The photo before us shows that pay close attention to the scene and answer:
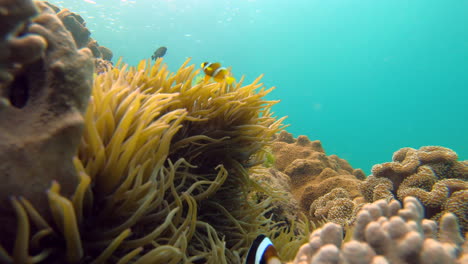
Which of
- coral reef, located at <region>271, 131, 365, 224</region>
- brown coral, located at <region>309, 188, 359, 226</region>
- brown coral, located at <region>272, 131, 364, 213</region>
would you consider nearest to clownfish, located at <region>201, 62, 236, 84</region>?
coral reef, located at <region>271, 131, 365, 224</region>

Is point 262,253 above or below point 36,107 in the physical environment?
above

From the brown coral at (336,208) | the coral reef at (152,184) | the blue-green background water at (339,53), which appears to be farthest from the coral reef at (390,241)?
the blue-green background water at (339,53)

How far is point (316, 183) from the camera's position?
4895 millimetres

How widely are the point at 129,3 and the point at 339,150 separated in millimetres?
85743

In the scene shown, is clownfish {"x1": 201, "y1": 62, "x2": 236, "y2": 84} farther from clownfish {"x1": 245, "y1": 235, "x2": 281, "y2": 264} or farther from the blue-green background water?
the blue-green background water

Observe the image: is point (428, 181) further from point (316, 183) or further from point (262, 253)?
point (262, 253)

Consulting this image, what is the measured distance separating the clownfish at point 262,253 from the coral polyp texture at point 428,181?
259cm

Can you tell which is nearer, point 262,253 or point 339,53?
point 262,253

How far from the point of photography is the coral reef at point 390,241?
0.98 metres

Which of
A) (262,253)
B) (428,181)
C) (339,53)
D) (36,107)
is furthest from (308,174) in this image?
(339,53)

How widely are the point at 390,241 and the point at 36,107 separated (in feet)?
5.47

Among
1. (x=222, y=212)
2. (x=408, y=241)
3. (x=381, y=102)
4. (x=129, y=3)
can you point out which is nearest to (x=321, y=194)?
(x=222, y=212)

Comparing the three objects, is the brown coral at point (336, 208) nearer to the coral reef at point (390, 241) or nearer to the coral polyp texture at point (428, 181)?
the coral polyp texture at point (428, 181)

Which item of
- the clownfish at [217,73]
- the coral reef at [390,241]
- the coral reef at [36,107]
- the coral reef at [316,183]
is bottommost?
the coral reef at [36,107]
